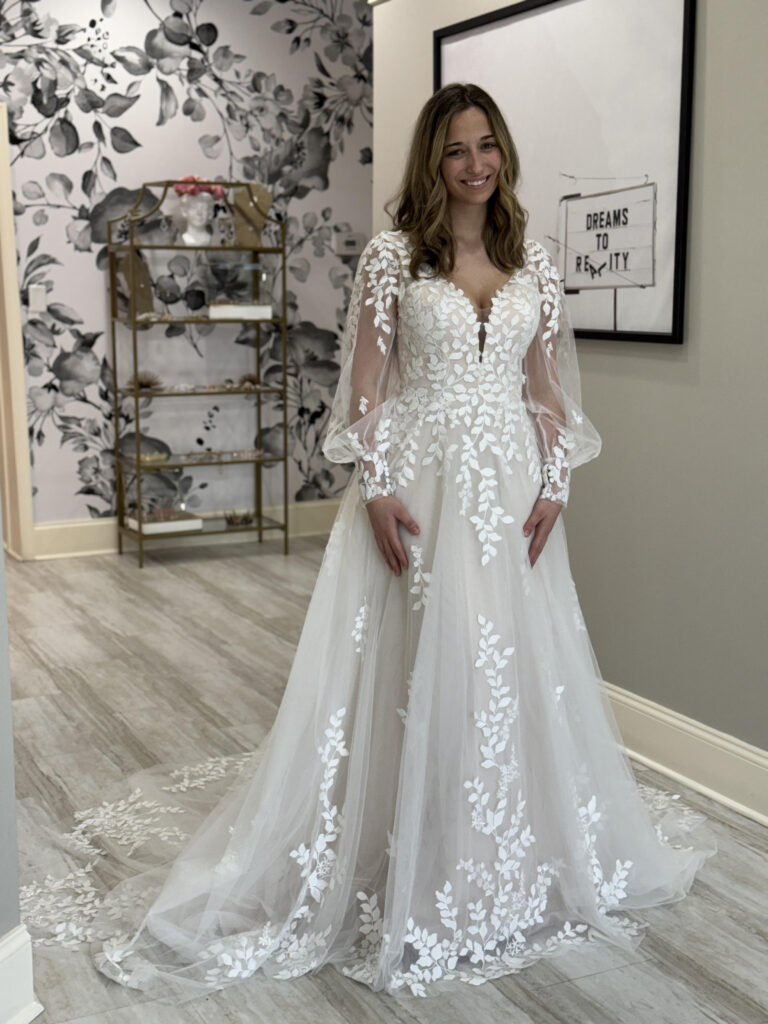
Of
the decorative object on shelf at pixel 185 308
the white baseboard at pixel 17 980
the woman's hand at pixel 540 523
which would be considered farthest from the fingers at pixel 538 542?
the decorative object on shelf at pixel 185 308

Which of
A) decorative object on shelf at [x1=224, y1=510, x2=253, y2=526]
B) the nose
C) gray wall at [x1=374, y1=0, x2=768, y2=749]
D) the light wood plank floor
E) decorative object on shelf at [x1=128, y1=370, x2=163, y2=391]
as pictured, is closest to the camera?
the light wood plank floor

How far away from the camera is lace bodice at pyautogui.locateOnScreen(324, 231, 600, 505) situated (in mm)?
2301

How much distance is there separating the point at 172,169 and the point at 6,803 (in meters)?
4.39

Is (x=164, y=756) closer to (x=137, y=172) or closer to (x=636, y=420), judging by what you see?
(x=636, y=420)

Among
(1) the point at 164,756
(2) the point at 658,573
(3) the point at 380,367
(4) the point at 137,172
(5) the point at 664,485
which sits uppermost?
(4) the point at 137,172

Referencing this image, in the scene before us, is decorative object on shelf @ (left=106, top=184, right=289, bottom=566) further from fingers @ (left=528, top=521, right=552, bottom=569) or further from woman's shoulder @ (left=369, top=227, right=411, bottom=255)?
fingers @ (left=528, top=521, right=552, bottom=569)

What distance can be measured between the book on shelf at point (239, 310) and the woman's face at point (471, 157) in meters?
3.51

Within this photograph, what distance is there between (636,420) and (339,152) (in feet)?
11.5

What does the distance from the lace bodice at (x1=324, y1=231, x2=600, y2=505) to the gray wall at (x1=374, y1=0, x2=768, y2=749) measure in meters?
0.70

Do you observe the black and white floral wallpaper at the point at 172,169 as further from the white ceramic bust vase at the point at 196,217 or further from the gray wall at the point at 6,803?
the gray wall at the point at 6,803

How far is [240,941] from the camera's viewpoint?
2.29m

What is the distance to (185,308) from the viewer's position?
591cm

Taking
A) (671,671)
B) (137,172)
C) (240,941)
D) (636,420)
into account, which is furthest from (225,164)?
(240,941)

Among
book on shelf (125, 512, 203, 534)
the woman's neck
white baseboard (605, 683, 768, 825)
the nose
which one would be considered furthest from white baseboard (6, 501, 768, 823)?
book on shelf (125, 512, 203, 534)
